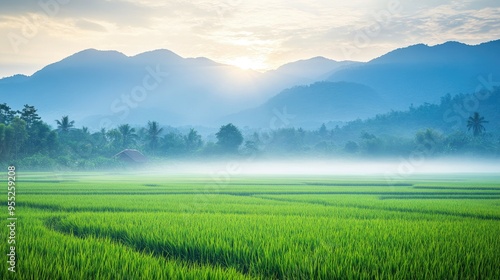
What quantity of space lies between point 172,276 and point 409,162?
325 ft

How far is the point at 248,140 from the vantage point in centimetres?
10056

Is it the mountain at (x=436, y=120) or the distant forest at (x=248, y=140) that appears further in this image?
the mountain at (x=436, y=120)

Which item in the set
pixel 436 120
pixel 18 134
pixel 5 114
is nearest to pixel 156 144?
pixel 5 114

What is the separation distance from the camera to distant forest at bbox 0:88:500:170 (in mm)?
57859

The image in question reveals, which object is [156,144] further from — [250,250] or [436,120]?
[436,120]

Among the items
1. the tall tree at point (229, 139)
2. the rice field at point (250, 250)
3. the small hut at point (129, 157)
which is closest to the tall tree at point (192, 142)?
the tall tree at point (229, 139)

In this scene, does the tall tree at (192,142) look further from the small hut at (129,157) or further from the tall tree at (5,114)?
the tall tree at (5,114)

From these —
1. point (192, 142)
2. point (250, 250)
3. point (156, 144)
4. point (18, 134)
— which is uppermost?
point (192, 142)

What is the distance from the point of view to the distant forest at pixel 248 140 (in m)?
57.9

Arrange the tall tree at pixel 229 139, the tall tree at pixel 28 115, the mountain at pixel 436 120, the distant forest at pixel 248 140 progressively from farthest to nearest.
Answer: the mountain at pixel 436 120, the tall tree at pixel 229 139, the tall tree at pixel 28 115, the distant forest at pixel 248 140

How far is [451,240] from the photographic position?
648 centimetres

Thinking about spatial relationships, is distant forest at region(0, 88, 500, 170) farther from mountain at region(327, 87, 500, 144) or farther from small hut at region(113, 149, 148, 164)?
small hut at region(113, 149, 148, 164)

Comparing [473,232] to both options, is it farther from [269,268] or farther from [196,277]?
[196,277]

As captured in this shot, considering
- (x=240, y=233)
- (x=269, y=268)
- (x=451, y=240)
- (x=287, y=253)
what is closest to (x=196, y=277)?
(x=269, y=268)
